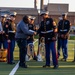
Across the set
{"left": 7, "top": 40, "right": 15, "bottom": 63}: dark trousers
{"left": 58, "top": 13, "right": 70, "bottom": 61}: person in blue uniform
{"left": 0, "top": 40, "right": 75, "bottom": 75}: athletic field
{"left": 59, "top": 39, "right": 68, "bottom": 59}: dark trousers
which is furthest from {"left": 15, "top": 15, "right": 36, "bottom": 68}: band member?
{"left": 59, "top": 39, "right": 68, "bottom": 59}: dark trousers

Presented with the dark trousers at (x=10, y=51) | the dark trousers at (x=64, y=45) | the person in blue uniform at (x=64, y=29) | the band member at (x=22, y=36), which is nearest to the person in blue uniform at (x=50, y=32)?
the band member at (x=22, y=36)

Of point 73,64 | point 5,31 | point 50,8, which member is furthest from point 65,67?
point 50,8

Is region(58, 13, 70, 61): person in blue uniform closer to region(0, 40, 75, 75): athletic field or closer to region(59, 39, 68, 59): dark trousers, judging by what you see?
region(59, 39, 68, 59): dark trousers

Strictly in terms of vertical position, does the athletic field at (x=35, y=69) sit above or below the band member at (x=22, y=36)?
below

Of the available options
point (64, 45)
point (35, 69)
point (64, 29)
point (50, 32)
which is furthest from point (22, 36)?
point (64, 45)

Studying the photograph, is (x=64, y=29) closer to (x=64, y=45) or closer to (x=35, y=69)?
(x=64, y=45)

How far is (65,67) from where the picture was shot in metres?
14.0

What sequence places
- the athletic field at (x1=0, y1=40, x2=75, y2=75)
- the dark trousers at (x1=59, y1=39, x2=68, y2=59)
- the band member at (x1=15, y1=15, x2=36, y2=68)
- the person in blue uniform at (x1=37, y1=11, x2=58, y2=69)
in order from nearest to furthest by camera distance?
the athletic field at (x1=0, y1=40, x2=75, y2=75), the person in blue uniform at (x1=37, y1=11, x2=58, y2=69), the band member at (x1=15, y1=15, x2=36, y2=68), the dark trousers at (x1=59, y1=39, x2=68, y2=59)

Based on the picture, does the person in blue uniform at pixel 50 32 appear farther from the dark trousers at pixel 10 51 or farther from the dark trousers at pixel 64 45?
the dark trousers at pixel 64 45

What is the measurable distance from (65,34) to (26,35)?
2.94m

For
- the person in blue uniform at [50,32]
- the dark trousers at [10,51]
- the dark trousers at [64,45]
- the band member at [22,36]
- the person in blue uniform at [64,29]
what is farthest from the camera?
the dark trousers at [64,45]

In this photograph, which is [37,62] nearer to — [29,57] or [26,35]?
[29,57]

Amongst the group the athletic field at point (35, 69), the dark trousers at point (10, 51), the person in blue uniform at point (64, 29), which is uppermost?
the person in blue uniform at point (64, 29)

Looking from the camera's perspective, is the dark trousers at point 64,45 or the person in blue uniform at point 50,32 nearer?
the person in blue uniform at point 50,32
